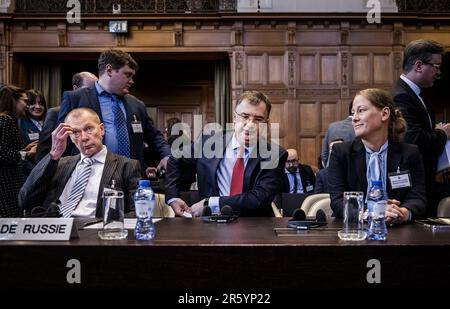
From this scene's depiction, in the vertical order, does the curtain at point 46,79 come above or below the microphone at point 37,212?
above

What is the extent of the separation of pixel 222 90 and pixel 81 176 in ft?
26.0

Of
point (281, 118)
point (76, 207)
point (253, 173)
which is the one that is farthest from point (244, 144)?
point (281, 118)

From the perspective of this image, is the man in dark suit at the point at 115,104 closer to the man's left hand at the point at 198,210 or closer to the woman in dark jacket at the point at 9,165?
the woman in dark jacket at the point at 9,165

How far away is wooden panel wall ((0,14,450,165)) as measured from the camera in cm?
938

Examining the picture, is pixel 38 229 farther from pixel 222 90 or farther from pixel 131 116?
pixel 222 90

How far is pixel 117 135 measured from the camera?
3.71m

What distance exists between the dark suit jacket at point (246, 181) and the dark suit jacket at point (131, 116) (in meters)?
0.86

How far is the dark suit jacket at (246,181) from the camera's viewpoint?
8.95ft

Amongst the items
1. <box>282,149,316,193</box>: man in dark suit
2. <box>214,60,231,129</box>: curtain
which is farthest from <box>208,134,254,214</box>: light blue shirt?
<box>214,60,231,129</box>: curtain

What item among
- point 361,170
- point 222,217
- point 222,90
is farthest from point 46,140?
point 222,90

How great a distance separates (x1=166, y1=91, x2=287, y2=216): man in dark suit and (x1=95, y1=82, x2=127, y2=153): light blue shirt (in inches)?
34.4

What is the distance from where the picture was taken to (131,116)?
12.7 ft

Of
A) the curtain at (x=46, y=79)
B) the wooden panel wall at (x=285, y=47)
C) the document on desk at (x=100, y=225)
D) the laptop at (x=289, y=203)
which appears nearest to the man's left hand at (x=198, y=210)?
the document on desk at (x=100, y=225)
